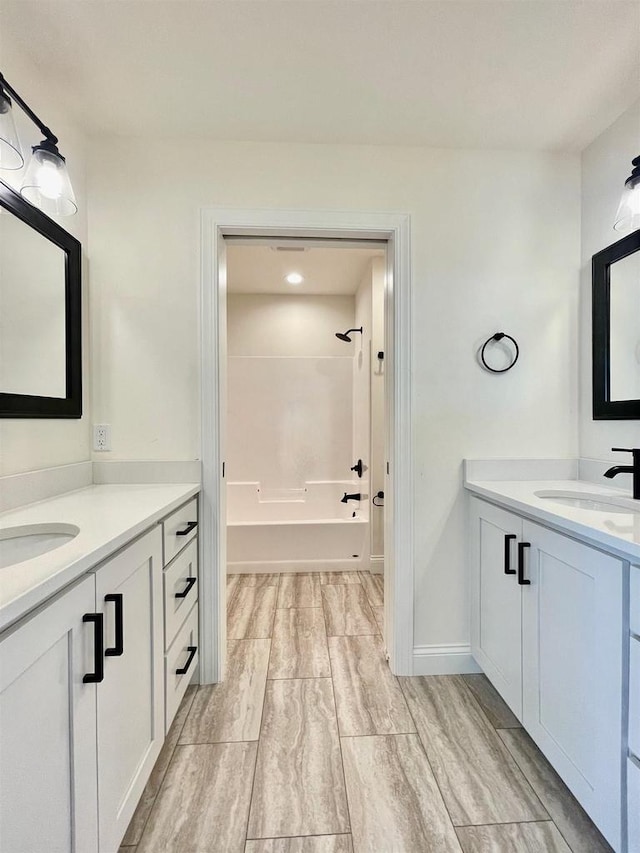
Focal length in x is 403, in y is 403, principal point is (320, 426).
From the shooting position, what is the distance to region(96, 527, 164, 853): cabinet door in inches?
37.5

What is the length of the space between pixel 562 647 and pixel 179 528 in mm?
1353

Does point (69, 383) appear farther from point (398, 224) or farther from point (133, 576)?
point (398, 224)

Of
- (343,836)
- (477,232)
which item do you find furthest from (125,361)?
(343,836)

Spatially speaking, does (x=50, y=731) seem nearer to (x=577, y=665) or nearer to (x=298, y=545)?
(x=577, y=665)

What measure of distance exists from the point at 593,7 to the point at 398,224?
87 cm

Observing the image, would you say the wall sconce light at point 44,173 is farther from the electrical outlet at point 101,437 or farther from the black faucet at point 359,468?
the black faucet at point 359,468

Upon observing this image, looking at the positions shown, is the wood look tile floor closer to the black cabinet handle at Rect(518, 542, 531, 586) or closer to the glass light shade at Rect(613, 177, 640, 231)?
the black cabinet handle at Rect(518, 542, 531, 586)

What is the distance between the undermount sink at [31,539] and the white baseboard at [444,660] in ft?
5.20

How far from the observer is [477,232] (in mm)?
1920

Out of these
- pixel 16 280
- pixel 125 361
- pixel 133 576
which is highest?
pixel 16 280

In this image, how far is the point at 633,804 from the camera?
0.96m

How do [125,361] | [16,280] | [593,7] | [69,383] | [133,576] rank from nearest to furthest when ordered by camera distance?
[133,576] → [593,7] → [16,280] → [69,383] → [125,361]

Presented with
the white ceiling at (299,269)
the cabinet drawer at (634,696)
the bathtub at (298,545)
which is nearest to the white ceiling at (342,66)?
the white ceiling at (299,269)

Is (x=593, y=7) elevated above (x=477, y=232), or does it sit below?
above
